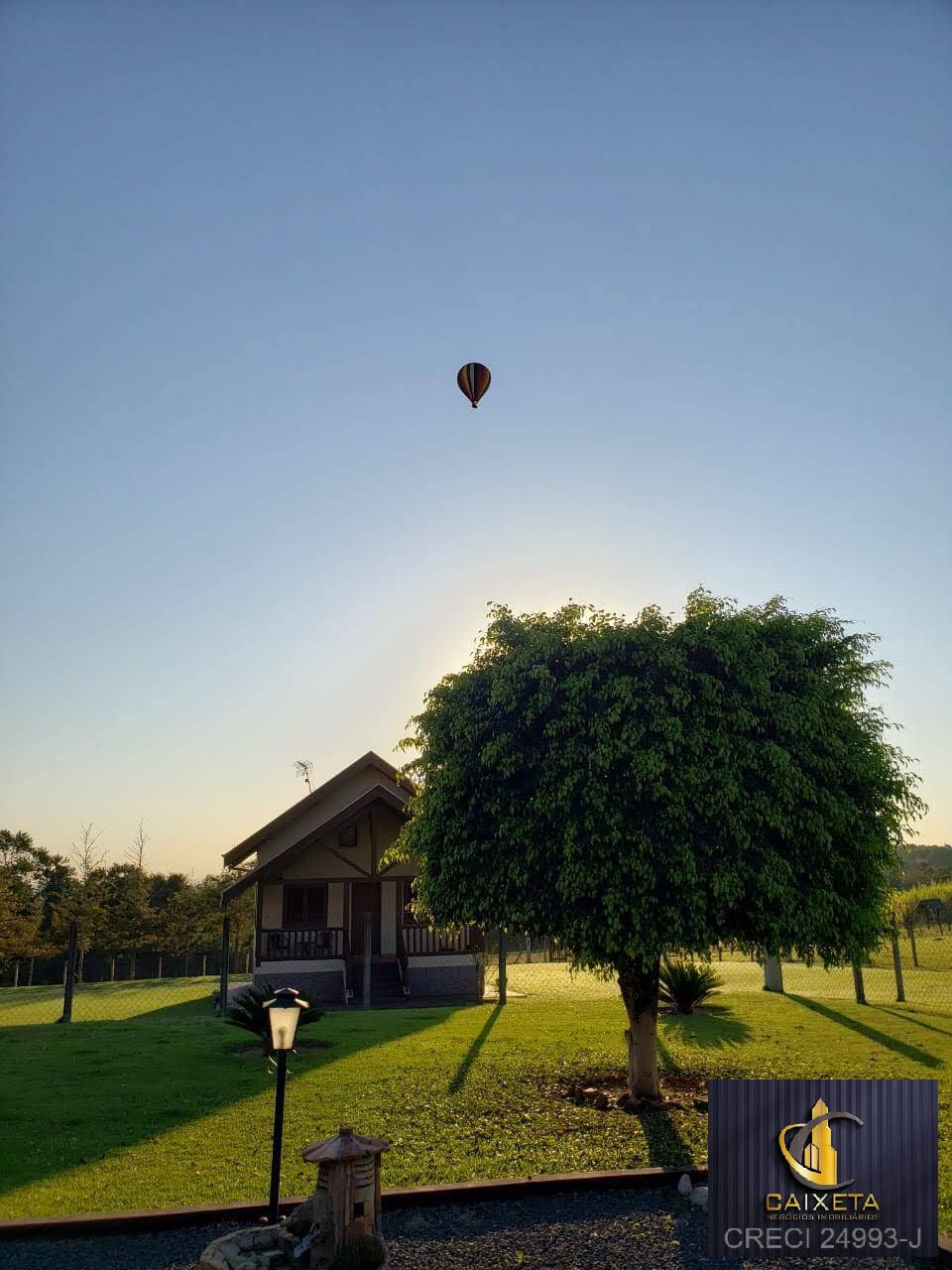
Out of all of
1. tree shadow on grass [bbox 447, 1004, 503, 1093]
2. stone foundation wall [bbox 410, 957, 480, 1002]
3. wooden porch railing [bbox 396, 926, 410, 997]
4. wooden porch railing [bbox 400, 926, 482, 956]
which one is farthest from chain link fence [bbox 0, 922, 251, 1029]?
tree shadow on grass [bbox 447, 1004, 503, 1093]

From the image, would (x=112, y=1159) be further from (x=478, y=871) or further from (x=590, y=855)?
(x=590, y=855)

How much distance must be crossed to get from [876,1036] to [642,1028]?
825cm

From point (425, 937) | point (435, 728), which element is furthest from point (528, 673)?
point (425, 937)

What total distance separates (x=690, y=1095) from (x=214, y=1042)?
937cm

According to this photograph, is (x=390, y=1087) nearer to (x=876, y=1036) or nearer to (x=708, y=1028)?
(x=708, y=1028)

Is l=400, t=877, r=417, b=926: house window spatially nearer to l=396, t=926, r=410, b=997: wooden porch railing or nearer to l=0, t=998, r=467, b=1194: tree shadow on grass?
l=396, t=926, r=410, b=997: wooden porch railing

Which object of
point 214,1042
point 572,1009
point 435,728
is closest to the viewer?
point 435,728

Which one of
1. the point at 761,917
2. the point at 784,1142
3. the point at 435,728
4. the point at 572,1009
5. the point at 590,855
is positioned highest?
the point at 435,728

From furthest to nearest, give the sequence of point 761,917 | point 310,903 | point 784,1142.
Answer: point 310,903 → point 761,917 → point 784,1142

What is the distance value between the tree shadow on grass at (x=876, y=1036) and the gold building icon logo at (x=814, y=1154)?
30.8 feet

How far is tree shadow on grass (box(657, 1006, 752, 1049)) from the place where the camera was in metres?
16.2

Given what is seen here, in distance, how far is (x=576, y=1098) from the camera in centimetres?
1188

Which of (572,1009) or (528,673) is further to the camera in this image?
(572,1009)

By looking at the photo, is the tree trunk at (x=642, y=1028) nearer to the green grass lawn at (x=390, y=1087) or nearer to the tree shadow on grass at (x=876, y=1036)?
the green grass lawn at (x=390, y=1087)
